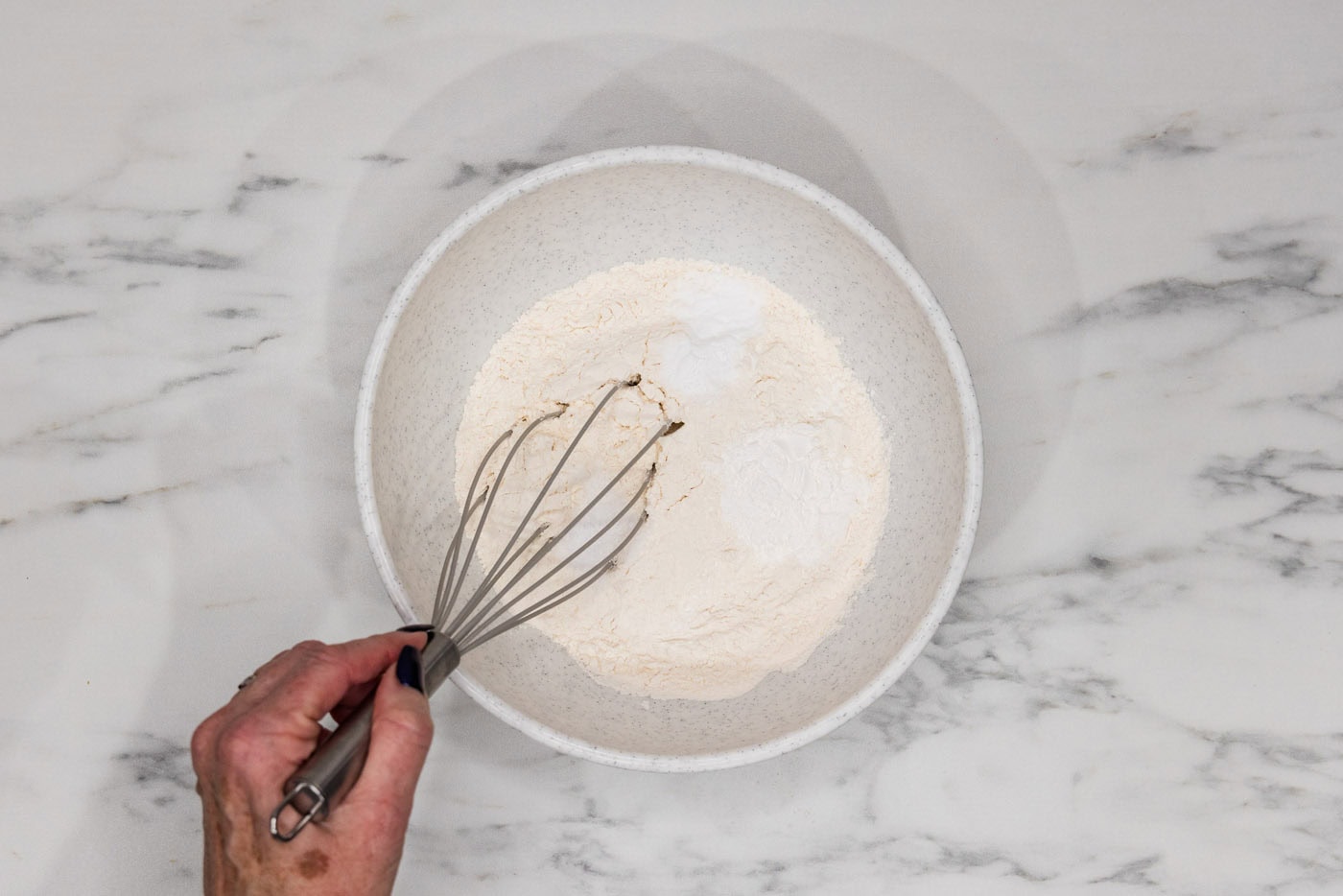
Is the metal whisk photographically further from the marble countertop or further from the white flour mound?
the marble countertop

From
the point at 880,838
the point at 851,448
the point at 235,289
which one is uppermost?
the point at 235,289

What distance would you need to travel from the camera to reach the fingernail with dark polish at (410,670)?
55 centimetres

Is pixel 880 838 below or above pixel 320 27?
below

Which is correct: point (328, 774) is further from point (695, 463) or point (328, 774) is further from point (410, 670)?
point (695, 463)

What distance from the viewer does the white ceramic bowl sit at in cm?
65

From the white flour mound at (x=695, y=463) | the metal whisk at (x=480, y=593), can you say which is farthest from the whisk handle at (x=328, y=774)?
the white flour mound at (x=695, y=463)

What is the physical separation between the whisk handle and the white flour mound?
0.56 ft

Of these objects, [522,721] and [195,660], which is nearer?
[522,721]

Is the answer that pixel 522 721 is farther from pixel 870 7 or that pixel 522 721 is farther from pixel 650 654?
pixel 870 7

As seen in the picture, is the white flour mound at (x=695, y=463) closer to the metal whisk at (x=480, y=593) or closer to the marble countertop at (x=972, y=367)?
the metal whisk at (x=480, y=593)

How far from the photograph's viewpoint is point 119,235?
74cm

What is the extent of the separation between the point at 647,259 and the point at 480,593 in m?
0.28

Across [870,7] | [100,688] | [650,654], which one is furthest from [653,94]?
[100,688]

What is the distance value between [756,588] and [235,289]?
48 centimetres
